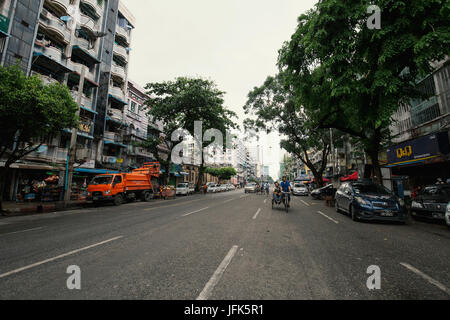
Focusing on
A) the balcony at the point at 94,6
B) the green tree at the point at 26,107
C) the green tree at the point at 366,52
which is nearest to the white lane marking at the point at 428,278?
the green tree at the point at 366,52

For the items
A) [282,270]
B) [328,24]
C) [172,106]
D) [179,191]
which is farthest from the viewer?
[179,191]

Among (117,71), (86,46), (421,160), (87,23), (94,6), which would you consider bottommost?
(421,160)

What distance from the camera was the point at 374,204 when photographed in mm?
7484

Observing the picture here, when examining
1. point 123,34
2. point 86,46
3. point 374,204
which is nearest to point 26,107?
point 86,46

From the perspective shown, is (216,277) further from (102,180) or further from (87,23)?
(87,23)

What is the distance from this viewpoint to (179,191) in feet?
95.5

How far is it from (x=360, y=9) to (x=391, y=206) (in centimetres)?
729

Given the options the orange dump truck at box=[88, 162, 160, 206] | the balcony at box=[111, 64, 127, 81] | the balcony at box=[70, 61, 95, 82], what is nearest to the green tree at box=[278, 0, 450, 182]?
the orange dump truck at box=[88, 162, 160, 206]

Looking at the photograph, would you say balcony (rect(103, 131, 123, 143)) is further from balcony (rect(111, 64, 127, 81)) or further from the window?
balcony (rect(111, 64, 127, 81))

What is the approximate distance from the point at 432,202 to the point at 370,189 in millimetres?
2091

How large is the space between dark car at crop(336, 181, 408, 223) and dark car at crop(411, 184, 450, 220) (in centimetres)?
93

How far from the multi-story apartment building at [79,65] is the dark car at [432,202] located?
63.9ft

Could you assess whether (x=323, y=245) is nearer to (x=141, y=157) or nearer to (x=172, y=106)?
(x=172, y=106)
